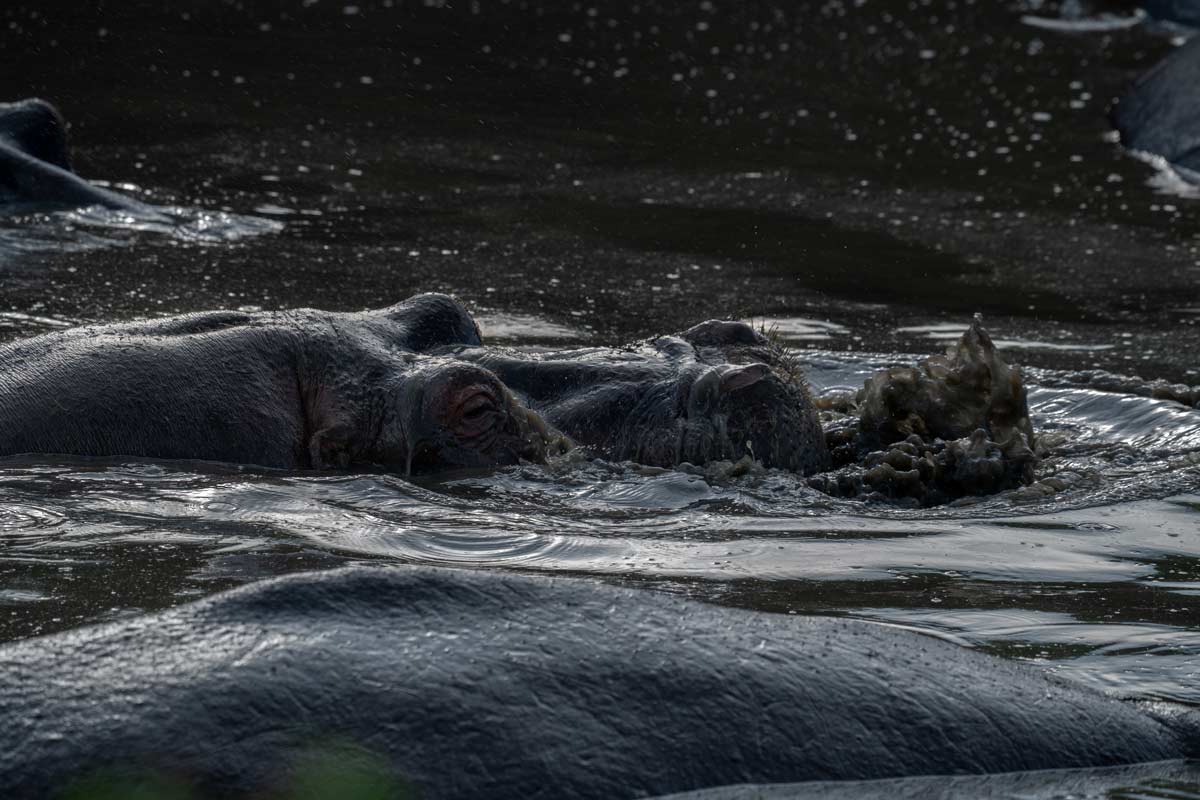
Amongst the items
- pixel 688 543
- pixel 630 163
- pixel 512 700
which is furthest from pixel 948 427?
pixel 630 163

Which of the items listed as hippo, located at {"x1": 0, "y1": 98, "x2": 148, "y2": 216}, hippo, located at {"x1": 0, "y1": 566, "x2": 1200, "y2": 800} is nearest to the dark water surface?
hippo, located at {"x1": 0, "y1": 98, "x2": 148, "y2": 216}

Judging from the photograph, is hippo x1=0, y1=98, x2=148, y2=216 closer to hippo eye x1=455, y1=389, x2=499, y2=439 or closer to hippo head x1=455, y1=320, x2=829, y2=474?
hippo head x1=455, y1=320, x2=829, y2=474

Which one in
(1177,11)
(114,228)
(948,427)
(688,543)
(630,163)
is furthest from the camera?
(1177,11)

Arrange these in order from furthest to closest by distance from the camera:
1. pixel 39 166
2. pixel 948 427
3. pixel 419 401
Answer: pixel 39 166, pixel 948 427, pixel 419 401

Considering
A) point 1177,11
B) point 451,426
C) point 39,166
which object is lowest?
point 451,426

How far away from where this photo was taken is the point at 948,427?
583 centimetres

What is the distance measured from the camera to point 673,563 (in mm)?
4355

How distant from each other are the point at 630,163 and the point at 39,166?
12.9ft

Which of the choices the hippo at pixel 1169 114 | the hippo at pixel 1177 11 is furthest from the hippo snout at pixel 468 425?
the hippo at pixel 1177 11

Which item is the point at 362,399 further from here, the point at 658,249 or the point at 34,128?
the point at 34,128

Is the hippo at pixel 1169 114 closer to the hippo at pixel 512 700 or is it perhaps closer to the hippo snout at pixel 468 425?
the hippo snout at pixel 468 425

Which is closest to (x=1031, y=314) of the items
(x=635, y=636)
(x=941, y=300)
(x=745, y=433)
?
(x=941, y=300)

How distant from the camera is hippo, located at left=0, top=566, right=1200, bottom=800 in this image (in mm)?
2709

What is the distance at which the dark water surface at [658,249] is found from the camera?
169 inches
